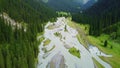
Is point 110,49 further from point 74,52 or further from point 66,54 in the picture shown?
point 66,54

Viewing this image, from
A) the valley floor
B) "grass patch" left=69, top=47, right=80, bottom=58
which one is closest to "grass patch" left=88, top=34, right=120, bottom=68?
the valley floor

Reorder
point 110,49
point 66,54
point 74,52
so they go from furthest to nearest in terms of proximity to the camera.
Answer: point 110,49, point 74,52, point 66,54

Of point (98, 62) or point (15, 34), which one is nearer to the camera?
point (98, 62)

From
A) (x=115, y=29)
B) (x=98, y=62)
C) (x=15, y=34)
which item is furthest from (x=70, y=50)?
(x=115, y=29)

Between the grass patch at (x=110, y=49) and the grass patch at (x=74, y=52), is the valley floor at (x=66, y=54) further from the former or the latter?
the grass patch at (x=110, y=49)

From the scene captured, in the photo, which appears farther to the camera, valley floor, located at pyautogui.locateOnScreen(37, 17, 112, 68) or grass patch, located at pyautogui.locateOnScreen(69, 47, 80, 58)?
grass patch, located at pyautogui.locateOnScreen(69, 47, 80, 58)

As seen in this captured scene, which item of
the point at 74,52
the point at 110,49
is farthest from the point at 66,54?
the point at 110,49

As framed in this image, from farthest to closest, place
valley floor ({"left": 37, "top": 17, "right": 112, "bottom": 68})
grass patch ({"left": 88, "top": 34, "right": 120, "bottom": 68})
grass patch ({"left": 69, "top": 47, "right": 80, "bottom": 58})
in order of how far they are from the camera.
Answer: grass patch ({"left": 69, "top": 47, "right": 80, "bottom": 58})
grass patch ({"left": 88, "top": 34, "right": 120, "bottom": 68})
valley floor ({"left": 37, "top": 17, "right": 112, "bottom": 68})

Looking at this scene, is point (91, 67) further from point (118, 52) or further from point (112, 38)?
point (112, 38)

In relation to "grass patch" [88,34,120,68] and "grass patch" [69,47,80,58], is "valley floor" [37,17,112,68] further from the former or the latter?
"grass patch" [88,34,120,68]

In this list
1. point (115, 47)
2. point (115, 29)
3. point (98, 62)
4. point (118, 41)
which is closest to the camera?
point (98, 62)

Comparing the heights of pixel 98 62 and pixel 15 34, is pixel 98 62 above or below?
below
